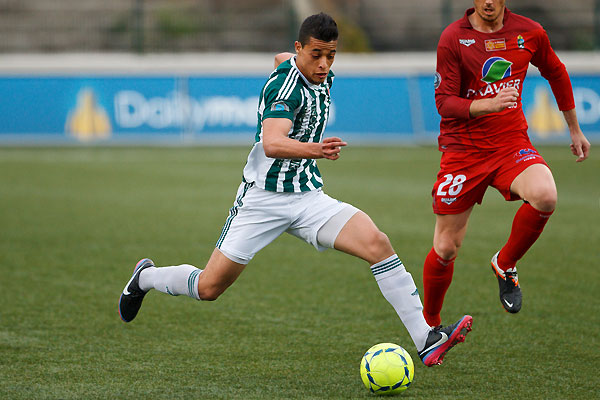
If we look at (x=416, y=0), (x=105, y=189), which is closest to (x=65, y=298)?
(x=105, y=189)

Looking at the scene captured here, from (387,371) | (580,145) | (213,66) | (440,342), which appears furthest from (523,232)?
(213,66)

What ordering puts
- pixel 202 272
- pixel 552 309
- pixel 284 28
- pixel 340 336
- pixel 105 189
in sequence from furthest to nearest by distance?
pixel 284 28
pixel 105 189
pixel 552 309
pixel 340 336
pixel 202 272

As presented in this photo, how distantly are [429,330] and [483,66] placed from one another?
1673mm

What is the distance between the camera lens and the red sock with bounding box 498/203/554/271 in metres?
5.64

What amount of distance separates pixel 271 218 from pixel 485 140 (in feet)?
4.94

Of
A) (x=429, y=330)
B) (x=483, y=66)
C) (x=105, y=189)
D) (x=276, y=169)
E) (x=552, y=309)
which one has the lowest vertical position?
(x=105, y=189)

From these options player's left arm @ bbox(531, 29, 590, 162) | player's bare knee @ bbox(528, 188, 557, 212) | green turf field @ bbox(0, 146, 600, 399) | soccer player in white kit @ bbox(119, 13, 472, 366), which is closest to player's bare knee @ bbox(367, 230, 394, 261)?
soccer player in white kit @ bbox(119, 13, 472, 366)

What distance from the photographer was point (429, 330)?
16.7 feet

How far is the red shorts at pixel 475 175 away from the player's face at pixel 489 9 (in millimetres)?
802

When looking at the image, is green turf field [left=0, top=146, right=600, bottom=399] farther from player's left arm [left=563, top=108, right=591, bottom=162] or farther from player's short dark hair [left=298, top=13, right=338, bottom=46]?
player's short dark hair [left=298, top=13, right=338, bottom=46]

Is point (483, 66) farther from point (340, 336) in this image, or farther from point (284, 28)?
point (284, 28)

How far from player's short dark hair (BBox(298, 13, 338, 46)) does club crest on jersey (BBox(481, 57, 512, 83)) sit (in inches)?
47.6

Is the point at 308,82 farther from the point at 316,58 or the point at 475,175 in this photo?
the point at 475,175

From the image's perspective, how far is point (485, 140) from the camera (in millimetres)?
5758
